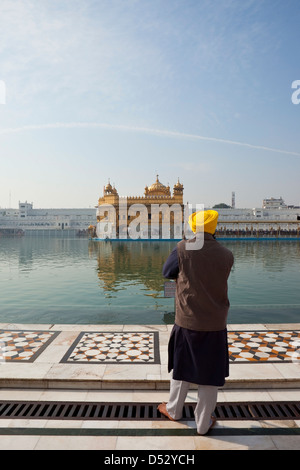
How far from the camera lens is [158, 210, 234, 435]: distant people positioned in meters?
2.36

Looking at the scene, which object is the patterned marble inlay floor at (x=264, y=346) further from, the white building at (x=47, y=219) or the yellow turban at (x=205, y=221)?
the white building at (x=47, y=219)

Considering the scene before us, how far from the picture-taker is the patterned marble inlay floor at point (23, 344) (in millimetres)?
3713

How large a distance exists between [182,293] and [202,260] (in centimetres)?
30

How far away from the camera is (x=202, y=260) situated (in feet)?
7.70

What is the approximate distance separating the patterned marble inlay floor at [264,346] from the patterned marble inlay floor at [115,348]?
956 mm

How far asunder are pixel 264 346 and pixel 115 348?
70.8 inches

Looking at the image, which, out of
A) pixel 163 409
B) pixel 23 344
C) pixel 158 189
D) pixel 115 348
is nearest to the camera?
pixel 163 409

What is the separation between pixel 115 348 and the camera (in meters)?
4.01

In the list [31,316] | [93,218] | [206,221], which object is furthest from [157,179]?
[206,221]

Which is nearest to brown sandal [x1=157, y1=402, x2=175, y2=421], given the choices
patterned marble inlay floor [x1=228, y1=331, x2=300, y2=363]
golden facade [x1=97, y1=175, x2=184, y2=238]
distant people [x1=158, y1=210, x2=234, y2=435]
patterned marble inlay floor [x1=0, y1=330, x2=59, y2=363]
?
distant people [x1=158, y1=210, x2=234, y2=435]

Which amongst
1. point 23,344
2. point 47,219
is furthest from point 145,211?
point 23,344

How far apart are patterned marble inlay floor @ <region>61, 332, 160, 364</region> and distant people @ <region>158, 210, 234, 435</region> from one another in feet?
4.01

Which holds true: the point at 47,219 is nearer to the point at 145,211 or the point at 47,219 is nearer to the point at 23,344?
the point at 145,211

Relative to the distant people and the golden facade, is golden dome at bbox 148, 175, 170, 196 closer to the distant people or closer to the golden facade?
the golden facade
